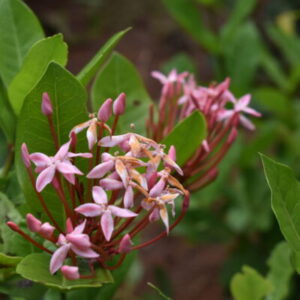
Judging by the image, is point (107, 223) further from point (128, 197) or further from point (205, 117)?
point (205, 117)

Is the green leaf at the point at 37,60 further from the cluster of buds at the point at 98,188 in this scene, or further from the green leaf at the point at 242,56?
the green leaf at the point at 242,56

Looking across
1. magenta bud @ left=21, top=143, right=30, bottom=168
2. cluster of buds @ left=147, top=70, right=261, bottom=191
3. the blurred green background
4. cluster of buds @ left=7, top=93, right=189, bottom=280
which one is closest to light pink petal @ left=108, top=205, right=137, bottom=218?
cluster of buds @ left=7, top=93, right=189, bottom=280

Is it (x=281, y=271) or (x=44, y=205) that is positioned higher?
(x=44, y=205)

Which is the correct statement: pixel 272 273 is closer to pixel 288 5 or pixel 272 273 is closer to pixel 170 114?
pixel 170 114

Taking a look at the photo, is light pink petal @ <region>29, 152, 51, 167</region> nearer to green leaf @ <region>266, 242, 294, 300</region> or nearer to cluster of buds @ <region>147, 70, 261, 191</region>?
cluster of buds @ <region>147, 70, 261, 191</region>

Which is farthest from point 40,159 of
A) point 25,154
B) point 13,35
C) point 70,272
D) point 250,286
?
point 250,286
